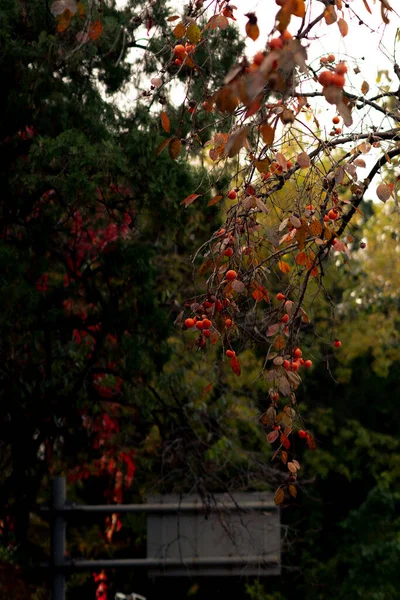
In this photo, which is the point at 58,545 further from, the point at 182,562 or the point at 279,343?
the point at 279,343

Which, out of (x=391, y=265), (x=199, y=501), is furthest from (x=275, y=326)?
(x=391, y=265)

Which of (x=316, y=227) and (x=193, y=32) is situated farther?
(x=316, y=227)

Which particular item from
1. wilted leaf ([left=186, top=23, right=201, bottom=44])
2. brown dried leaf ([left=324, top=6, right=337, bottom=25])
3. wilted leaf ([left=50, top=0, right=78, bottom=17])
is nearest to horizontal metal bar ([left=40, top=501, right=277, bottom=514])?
wilted leaf ([left=186, top=23, right=201, bottom=44])

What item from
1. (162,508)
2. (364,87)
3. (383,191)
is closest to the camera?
(383,191)

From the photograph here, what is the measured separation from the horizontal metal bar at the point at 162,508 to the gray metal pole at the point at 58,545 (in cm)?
8

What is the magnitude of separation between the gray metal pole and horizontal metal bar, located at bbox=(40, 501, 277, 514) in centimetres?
8

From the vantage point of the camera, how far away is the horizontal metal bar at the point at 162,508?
380 inches

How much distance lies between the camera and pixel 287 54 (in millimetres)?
2416

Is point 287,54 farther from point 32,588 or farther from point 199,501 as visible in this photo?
point 32,588

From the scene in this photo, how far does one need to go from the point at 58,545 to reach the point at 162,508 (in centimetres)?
106

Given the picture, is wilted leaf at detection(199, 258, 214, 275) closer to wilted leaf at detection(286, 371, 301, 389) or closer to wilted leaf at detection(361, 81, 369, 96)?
wilted leaf at detection(286, 371, 301, 389)

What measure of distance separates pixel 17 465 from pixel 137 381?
1566 millimetres

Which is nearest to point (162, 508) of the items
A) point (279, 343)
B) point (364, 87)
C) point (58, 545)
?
point (58, 545)

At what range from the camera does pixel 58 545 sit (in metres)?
9.65
